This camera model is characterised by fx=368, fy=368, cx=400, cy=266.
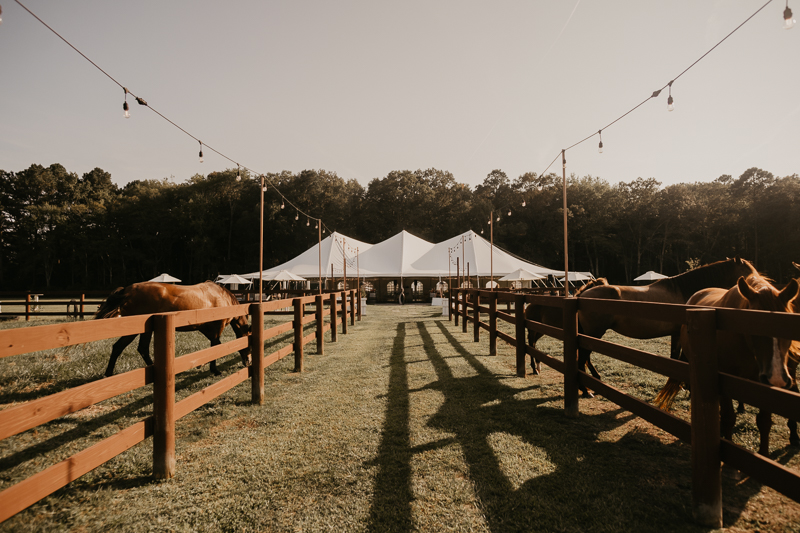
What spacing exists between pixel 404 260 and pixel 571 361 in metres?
23.6

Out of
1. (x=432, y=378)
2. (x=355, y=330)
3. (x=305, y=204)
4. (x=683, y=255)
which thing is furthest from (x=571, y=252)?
(x=432, y=378)

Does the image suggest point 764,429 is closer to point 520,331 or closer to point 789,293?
point 789,293

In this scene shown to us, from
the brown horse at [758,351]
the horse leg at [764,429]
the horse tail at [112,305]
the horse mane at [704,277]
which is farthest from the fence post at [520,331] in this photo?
the horse tail at [112,305]

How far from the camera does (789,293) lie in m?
2.38

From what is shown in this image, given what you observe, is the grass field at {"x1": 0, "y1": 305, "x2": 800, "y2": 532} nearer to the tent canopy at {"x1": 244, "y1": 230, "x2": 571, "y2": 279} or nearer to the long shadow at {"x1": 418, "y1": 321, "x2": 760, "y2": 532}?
the long shadow at {"x1": 418, "y1": 321, "x2": 760, "y2": 532}

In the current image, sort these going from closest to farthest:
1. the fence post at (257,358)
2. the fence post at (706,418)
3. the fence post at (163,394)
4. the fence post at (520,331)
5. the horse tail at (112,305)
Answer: the fence post at (706,418) < the fence post at (163,394) < the fence post at (257,358) < the fence post at (520,331) < the horse tail at (112,305)

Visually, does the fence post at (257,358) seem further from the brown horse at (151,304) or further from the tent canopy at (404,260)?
the tent canopy at (404,260)

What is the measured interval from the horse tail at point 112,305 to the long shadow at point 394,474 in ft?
13.6

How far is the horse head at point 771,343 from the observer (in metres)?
2.20

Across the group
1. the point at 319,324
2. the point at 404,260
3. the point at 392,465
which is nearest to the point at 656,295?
the point at 392,465

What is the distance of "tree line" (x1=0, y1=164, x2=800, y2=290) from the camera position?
38.2m

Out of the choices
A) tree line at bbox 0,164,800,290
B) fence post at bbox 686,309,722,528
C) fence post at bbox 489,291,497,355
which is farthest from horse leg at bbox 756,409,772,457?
tree line at bbox 0,164,800,290

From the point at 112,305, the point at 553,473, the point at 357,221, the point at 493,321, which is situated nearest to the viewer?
the point at 553,473

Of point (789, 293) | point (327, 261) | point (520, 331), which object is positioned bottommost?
point (520, 331)
